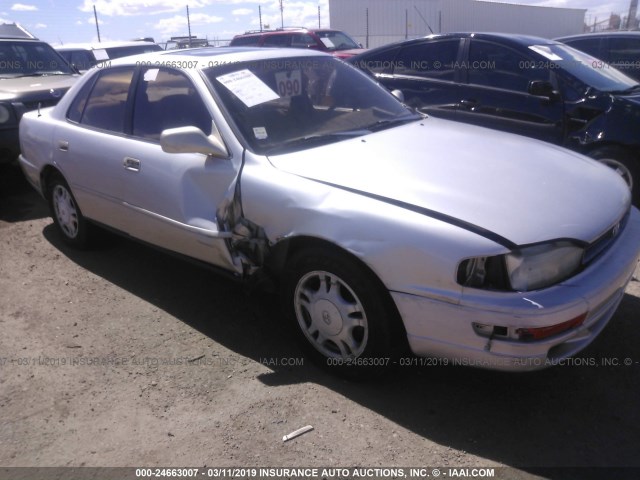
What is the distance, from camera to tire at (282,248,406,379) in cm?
264

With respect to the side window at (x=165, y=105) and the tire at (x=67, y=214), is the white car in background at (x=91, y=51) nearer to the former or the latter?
the tire at (x=67, y=214)

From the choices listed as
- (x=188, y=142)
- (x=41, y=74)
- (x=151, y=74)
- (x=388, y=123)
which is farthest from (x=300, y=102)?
(x=41, y=74)

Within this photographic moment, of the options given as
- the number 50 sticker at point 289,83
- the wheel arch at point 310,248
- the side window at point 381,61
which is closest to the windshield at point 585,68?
the side window at point 381,61

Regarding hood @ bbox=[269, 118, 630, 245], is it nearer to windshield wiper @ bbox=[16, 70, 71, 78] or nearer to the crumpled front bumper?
the crumpled front bumper

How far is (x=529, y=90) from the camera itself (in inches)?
201

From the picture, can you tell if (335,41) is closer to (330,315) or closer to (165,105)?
(165,105)

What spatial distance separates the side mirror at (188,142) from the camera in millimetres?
3033

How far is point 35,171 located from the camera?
16.0 ft

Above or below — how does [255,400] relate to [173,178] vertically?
below

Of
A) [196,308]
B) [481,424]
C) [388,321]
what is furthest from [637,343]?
[196,308]

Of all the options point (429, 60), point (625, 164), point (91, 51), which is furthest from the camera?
point (91, 51)

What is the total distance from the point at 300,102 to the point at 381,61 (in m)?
3.29

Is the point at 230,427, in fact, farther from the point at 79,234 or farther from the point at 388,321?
the point at 79,234

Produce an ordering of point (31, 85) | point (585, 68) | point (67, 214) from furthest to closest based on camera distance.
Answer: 1. point (31, 85)
2. point (585, 68)
3. point (67, 214)
